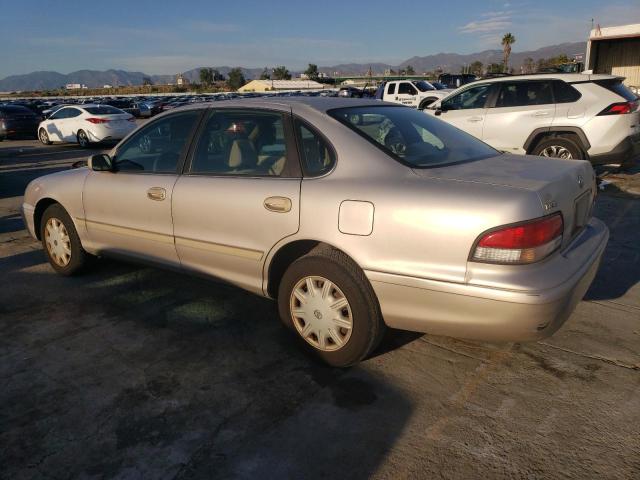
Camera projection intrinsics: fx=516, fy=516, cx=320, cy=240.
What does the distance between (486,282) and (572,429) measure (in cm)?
81

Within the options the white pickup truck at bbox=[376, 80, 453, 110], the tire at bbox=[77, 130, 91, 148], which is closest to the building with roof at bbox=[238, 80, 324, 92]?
the white pickup truck at bbox=[376, 80, 453, 110]

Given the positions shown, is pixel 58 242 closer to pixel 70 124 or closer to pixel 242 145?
pixel 242 145

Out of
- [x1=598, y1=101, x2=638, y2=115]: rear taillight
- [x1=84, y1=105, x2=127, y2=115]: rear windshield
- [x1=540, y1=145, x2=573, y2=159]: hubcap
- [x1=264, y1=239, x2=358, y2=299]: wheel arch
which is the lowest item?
[x1=264, y1=239, x2=358, y2=299]: wheel arch

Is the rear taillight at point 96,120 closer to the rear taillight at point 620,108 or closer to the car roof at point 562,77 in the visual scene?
the car roof at point 562,77

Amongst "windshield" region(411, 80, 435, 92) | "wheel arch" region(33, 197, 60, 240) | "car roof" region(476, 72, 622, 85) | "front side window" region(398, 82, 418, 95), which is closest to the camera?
"wheel arch" region(33, 197, 60, 240)

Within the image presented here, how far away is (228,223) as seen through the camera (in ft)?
10.9

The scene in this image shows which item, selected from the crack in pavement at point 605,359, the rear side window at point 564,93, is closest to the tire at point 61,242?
the crack in pavement at point 605,359

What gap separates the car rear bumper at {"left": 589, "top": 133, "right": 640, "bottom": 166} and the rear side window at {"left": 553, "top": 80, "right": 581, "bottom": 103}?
3.01ft

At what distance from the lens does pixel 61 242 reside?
4625 millimetres

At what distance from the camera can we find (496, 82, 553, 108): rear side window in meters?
8.04

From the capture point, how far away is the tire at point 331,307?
2.81 metres

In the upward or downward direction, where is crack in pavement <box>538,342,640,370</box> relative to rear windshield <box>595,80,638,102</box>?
downward

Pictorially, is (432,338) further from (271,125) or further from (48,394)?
(48,394)

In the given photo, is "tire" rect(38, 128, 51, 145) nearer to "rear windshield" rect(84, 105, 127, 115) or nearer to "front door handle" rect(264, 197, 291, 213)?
"rear windshield" rect(84, 105, 127, 115)
